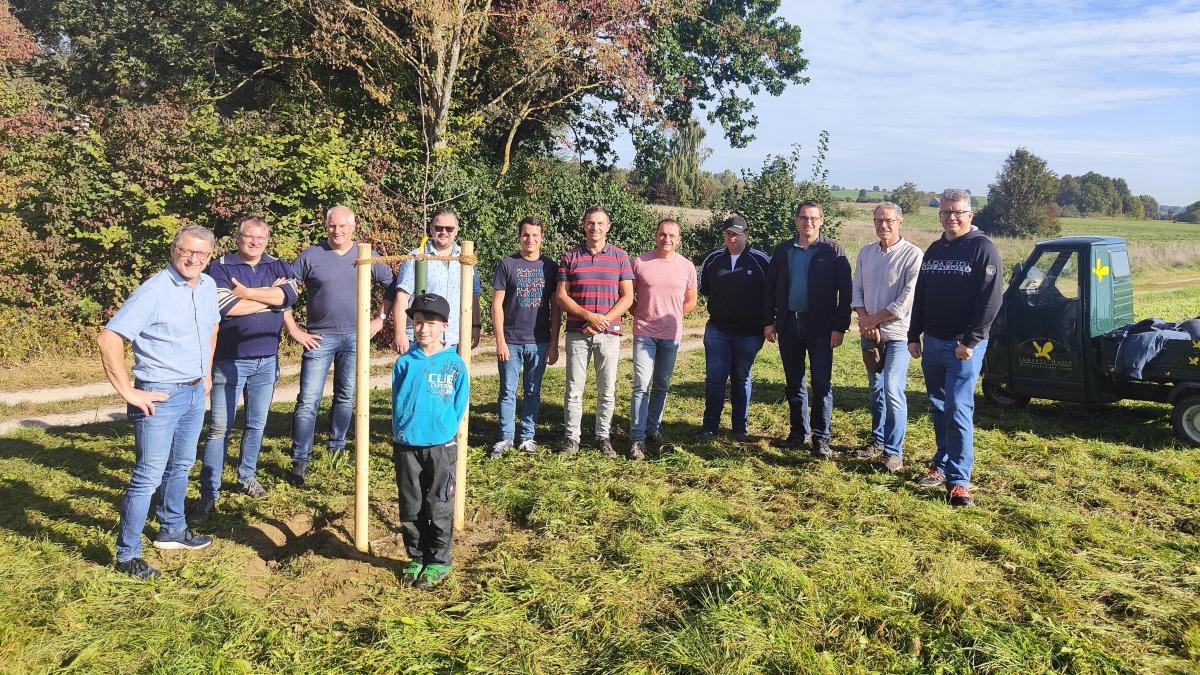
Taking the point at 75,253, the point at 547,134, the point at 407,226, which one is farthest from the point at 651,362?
the point at 547,134

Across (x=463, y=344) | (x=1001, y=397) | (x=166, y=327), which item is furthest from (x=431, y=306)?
(x=1001, y=397)

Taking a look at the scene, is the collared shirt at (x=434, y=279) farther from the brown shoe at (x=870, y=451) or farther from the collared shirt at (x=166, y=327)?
the brown shoe at (x=870, y=451)

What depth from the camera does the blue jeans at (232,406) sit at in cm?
517

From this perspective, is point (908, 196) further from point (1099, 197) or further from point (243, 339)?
point (243, 339)

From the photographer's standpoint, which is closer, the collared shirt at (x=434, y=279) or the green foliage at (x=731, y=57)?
the collared shirt at (x=434, y=279)

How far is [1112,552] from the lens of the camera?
14.7 feet

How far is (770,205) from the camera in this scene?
17.6 meters

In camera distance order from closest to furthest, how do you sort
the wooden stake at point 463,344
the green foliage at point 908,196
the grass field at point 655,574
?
the grass field at point 655,574
the wooden stake at point 463,344
the green foliage at point 908,196

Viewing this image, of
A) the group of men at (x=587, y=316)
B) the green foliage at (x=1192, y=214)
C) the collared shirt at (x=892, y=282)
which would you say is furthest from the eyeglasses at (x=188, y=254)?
the green foliage at (x=1192, y=214)

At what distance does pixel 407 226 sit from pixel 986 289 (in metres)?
9.68

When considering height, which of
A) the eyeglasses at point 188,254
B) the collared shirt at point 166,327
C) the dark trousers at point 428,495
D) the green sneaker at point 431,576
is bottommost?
the green sneaker at point 431,576

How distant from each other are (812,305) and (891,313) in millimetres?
702

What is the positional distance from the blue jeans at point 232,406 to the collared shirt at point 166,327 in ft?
2.86

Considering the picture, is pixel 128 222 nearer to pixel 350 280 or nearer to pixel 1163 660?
pixel 350 280
